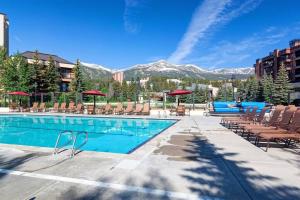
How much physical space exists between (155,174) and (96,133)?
27.8ft

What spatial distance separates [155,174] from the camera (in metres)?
4.35

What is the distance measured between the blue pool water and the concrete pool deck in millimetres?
1964

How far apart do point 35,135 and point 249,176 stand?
419 inches

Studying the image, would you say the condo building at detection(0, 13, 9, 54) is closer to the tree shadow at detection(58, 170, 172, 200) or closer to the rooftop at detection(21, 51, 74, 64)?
the rooftop at detection(21, 51, 74, 64)

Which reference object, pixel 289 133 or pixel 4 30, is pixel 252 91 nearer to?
pixel 289 133

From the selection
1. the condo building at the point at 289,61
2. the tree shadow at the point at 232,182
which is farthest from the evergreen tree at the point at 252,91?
the tree shadow at the point at 232,182

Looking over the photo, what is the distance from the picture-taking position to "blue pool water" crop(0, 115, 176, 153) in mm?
9742

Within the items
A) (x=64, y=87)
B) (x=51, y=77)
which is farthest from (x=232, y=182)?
(x=64, y=87)

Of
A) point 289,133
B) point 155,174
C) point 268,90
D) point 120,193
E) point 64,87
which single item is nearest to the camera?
point 120,193

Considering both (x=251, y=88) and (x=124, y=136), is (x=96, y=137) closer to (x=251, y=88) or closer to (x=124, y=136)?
(x=124, y=136)

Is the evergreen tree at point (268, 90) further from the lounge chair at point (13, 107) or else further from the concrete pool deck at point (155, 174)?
the concrete pool deck at point (155, 174)

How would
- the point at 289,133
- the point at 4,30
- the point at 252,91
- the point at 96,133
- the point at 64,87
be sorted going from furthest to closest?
1. the point at 4,30
2. the point at 64,87
3. the point at 252,91
4. the point at 96,133
5. the point at 289,133

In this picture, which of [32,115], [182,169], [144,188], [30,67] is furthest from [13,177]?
[30,67]

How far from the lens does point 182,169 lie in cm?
462
